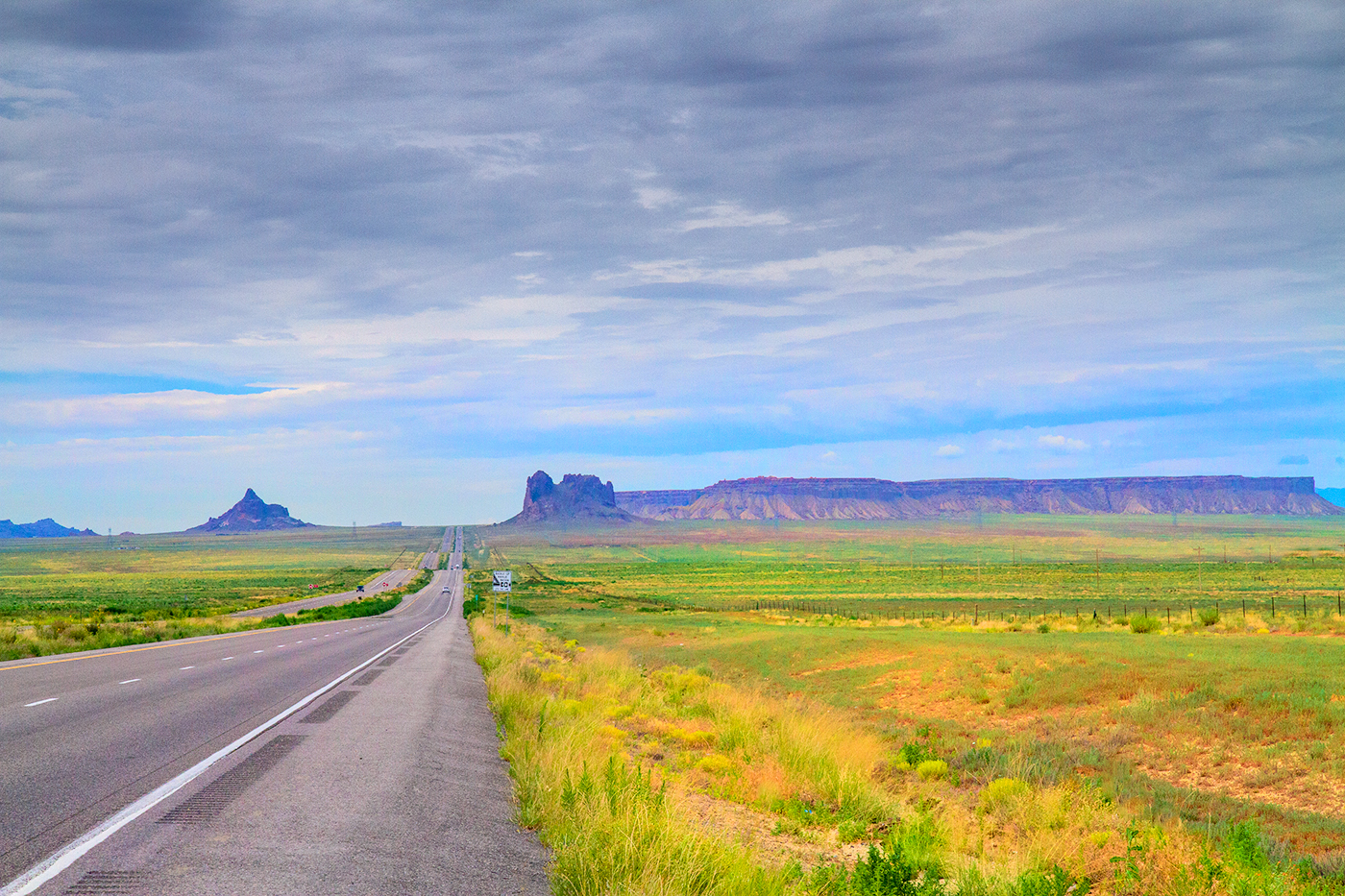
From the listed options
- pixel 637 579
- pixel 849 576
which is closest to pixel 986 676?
pixel 849 576

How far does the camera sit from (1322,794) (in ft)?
53.4

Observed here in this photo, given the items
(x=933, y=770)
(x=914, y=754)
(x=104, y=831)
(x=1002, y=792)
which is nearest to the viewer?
(x=104, y=831)

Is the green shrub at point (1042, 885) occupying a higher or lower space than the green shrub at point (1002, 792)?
higher

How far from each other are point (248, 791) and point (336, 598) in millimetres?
98955

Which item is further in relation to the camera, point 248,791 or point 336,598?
point 336,598

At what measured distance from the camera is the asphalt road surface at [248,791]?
6.31 metres

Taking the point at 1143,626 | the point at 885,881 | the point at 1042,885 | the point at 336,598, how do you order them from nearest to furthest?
1. the point at 885,881
2. the point at 1042,885
3. the point at 1143,626
4. the point at 336,598

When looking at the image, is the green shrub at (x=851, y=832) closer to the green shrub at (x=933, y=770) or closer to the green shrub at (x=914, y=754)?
the green shrub at (x=933, y=770)

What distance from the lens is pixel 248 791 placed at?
8.59 m

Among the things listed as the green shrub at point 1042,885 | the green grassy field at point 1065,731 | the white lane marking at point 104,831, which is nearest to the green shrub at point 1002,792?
the green grassy field at point 1065,731

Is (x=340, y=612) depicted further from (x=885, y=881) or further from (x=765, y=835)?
(x=885, y=881)

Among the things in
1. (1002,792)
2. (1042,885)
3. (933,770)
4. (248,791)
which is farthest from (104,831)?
(933,770)

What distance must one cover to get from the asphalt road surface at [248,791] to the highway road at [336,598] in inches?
2190

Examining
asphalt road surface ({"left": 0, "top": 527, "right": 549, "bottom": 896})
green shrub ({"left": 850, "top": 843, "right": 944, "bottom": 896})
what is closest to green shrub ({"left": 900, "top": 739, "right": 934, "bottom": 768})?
asphalt road surface ({"left": 0, "top": 527, "right": 549, "bottom": 896})
